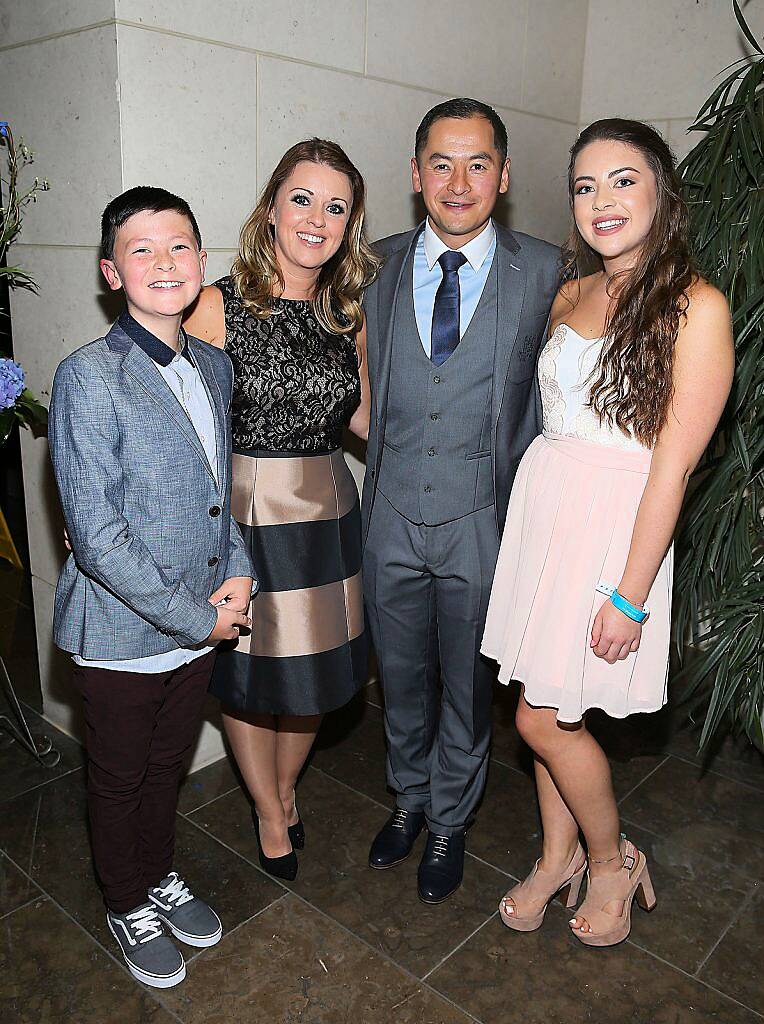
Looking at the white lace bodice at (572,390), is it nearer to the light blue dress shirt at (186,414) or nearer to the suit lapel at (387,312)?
the suit lapel at (387,312)

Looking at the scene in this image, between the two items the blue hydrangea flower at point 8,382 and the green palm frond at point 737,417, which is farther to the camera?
the green palm frond at point 737,417

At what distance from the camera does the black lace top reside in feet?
6.63

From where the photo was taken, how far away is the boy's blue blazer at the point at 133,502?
1.71 m

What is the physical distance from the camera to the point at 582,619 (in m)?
1.93

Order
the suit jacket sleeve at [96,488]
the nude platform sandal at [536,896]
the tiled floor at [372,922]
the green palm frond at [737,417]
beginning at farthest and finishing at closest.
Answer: the green palm frond at [737,417], the nude platform sandal at [536,896], the tiled floor at [372,922], the suit jacket sleeve at [96,488]

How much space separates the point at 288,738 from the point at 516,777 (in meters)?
0.86

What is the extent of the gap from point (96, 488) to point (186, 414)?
0.24m

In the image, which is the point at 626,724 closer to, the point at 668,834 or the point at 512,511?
the point at 668,834

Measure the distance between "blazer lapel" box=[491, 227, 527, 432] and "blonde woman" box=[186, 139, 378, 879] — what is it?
32cm

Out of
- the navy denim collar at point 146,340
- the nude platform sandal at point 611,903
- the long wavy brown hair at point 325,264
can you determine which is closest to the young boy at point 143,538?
the navy denim collar at point 146,340

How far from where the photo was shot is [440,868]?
7.64ft

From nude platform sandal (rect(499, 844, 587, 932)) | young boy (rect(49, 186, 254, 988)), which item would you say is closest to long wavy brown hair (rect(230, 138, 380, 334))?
young boy (rect(49, 186, 254, 988))

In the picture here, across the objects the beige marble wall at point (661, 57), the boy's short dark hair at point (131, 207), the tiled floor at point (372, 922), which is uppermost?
the beige marble wall at point (661, 57)

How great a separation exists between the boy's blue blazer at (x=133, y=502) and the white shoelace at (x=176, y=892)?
2.22 feet
